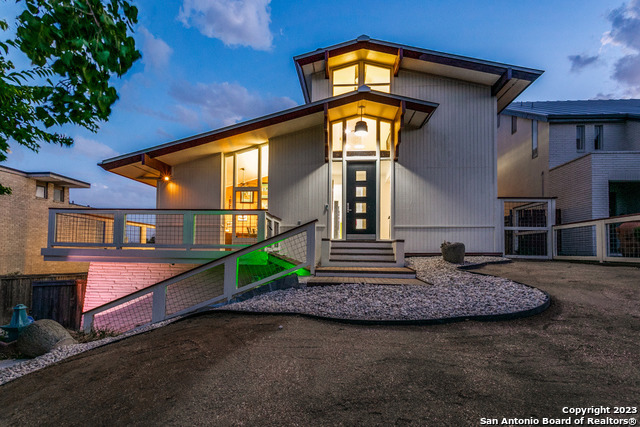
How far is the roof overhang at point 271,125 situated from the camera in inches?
337

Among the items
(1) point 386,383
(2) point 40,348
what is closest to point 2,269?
(2) point 40,348

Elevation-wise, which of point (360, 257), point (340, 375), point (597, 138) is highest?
point (597, 138)

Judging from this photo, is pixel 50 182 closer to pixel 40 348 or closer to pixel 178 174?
pixel 178 174

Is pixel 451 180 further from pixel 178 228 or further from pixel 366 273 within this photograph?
pixel 178 228

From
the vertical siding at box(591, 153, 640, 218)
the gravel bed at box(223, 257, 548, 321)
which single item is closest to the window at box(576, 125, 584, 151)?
the vertical siding at box(591, 153, 640, 218)

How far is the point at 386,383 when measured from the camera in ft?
7.88

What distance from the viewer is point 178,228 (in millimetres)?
9250

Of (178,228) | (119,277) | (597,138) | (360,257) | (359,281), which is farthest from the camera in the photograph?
(597,138)

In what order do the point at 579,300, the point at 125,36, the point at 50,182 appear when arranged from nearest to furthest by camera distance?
1. the point at 125,36
2. the point at 579,300
3. the point at 50,182

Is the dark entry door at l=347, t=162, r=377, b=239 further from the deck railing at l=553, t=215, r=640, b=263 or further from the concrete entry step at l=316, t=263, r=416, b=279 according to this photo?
the deck railing at l=553, t=215, r=640, b=263

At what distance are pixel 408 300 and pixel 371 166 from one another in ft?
17.7

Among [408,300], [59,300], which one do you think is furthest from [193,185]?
[408,300]

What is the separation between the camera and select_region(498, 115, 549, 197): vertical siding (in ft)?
46.0

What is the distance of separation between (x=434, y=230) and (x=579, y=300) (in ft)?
16.2
